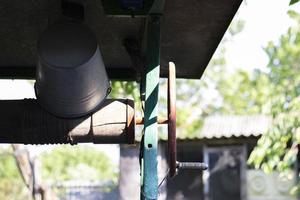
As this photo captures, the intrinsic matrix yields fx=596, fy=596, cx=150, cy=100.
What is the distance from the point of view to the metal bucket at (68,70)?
8.41ft

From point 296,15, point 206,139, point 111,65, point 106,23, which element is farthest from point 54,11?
point 206,139

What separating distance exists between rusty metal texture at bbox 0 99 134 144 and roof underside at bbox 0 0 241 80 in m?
0.51

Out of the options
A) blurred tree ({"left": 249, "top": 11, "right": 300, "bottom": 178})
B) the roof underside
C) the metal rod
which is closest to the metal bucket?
the metal rod

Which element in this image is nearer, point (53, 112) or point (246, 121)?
point (53, 112)

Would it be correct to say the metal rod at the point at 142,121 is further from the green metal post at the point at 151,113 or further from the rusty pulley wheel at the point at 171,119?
the rusty pulley wheel at the point at 171,119

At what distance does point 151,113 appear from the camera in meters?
2.59

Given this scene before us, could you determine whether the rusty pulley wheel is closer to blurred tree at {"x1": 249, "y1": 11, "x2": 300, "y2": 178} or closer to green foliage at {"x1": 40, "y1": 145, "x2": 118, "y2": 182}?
blurred tree at {"x1": 249, "y1": 11, "x2": 300, "y2": 178}

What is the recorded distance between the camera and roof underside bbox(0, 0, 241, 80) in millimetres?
2941

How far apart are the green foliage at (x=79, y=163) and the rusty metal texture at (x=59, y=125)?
25.4 metres

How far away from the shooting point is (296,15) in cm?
568

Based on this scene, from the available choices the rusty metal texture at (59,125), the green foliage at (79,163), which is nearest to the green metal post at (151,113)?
the rusty metal texture at (59,125)

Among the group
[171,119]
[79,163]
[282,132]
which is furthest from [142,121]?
[79,163]

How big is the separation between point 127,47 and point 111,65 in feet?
1.74

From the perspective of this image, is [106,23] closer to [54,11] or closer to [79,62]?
[54,11]
